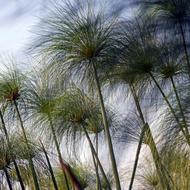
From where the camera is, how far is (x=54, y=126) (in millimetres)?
3834

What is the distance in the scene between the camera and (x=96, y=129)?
414 centimetres

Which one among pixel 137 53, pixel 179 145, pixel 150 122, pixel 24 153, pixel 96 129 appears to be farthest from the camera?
pixel 96 129

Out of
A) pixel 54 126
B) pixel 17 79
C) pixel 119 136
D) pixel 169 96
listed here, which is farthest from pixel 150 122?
pixel 17 79

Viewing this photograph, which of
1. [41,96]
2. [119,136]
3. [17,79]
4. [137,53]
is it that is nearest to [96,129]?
[119,136]

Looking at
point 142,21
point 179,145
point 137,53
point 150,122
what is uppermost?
point 142,21

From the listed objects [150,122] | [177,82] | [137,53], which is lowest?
[150,122]

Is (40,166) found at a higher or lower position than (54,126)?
lower

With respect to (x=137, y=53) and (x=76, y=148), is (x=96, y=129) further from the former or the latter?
(x=137, y=53)

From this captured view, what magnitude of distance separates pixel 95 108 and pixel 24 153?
677 millimetres

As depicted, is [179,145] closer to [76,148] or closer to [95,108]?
[95,108]

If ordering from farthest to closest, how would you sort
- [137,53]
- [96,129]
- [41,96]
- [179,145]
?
[96,129] < [41,96] < [137,53] < [179,145]

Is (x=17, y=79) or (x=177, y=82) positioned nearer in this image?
(x=177, y=82)

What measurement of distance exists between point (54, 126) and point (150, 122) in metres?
0.90

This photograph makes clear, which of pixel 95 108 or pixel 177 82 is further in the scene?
pixel 95 108
